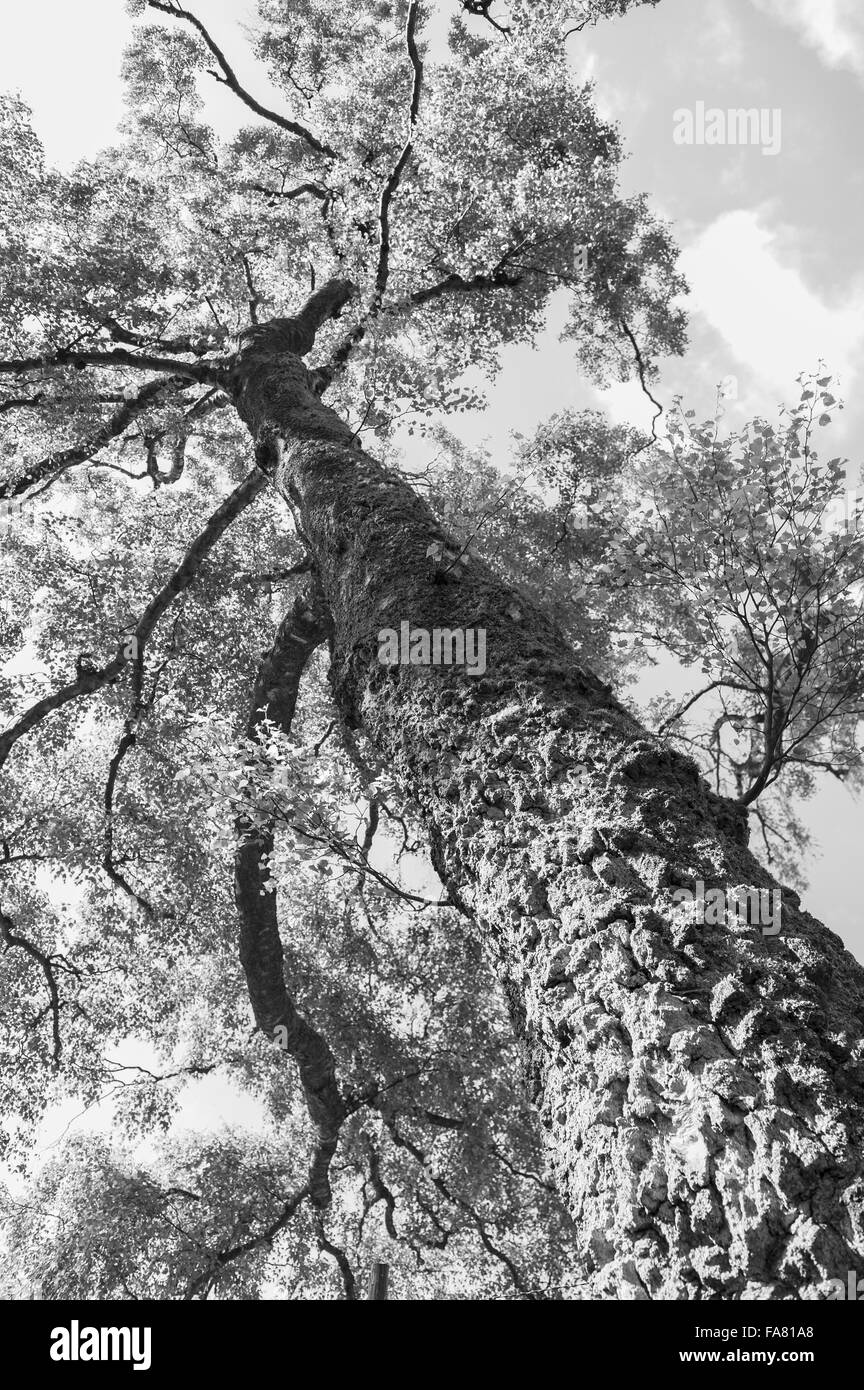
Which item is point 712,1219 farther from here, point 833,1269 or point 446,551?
point 446,551

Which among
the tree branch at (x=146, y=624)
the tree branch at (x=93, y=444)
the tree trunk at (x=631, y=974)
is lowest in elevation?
the tree trunk at (x=631, y=974)

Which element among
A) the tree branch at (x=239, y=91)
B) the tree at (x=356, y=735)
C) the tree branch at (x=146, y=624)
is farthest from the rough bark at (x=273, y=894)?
the tree branch at (x=239, y=91)

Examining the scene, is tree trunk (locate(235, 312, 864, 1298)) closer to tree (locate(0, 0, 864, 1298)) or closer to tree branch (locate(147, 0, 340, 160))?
tree (locate(0, 0, 864, 1298))

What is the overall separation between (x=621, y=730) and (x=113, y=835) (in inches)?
294

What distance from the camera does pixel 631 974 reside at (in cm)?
204

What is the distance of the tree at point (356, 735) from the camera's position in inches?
76.7

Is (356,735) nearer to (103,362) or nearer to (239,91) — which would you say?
(103,362)

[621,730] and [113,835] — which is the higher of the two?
[113,835]

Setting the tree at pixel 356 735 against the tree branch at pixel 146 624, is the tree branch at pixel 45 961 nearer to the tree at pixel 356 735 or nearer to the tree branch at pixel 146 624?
the tree at pixel 356 735

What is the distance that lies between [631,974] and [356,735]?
2.02 meters

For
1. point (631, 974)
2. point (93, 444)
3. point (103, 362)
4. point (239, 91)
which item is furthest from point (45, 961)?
point (239, 91)
